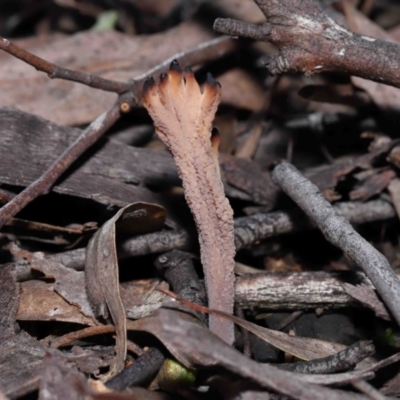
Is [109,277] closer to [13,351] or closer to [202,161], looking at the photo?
[13,351]

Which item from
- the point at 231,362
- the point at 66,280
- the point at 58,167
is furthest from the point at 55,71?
the point at 231,362

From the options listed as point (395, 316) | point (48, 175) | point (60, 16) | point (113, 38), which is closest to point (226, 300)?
point (395, 316)

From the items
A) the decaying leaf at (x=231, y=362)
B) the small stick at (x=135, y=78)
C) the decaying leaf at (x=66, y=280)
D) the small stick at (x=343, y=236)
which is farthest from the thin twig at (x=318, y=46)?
the decaying leaf at (x=231, y=362)

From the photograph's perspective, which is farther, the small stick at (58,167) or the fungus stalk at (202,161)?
the small stick at (58,167)

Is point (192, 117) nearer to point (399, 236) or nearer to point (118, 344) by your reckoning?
point (118, 344)

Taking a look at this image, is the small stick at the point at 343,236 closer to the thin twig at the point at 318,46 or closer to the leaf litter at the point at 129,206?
the leaf litter at the point at 129,206
